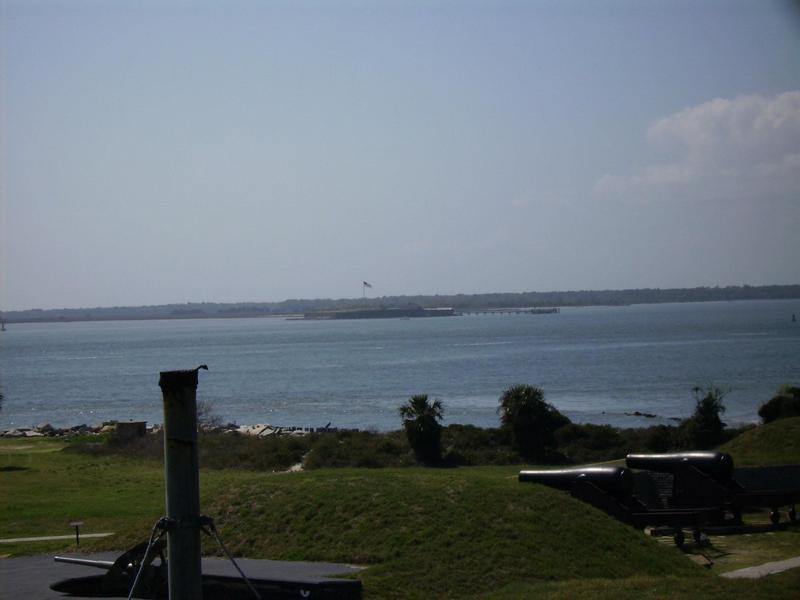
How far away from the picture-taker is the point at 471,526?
15.0m

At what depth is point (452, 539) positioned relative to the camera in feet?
47.9

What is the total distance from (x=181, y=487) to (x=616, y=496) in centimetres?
1262

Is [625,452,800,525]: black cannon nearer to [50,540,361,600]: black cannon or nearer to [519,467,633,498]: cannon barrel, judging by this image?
[519,467,633,498]: cannon barrel

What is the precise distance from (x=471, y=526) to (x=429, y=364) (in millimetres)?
92721

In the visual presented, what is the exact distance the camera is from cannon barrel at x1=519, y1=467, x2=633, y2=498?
59.5 feet

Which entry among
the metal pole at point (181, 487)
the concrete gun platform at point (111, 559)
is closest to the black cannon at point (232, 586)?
the concrete gun platform at point (111, 559)

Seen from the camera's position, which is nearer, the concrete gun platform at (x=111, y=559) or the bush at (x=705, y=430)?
the concrete gun platform at (x=111, y=559)

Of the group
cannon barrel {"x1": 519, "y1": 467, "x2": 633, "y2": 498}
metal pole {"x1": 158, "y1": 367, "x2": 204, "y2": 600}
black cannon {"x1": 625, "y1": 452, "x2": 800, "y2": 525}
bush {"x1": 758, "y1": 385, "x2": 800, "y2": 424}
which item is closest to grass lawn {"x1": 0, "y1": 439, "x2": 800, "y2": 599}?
black cannon {"x1": 625, "y1": 452, "x2": 800, "y2": 525}

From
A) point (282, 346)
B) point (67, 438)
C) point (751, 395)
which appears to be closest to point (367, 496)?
point (67, 438)

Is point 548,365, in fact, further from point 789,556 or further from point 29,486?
point 789,556

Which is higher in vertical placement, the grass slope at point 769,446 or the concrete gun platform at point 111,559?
the concrete gun platform at point 111,559

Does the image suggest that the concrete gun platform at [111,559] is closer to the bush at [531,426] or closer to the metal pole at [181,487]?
the metal pole at [181,487]

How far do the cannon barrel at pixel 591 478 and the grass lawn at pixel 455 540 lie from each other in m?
1.13

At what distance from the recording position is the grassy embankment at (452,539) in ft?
42.6
